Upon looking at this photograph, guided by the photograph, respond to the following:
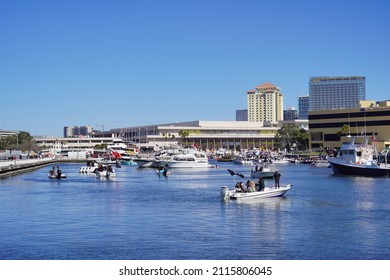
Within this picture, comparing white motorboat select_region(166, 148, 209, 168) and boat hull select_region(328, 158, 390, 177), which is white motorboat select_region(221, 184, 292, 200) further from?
white motorboat select_region(166, 148, 209, 168)

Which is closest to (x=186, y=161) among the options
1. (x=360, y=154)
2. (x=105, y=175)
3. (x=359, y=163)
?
(x=105, y=175)

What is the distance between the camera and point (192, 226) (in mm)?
33625

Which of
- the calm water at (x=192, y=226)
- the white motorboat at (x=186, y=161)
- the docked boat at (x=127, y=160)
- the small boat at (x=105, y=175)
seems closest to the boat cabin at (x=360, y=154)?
the calm water at (x=192, y=226)

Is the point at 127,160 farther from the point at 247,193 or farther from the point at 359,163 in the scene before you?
the point at 247,193

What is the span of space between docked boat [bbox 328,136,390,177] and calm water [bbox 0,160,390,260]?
80.0ft

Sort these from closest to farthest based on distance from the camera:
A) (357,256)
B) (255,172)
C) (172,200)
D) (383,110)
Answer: (357,256) → (172,200) → (255,172) → (383,110)

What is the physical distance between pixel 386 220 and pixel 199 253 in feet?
47.1

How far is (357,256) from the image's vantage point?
25781 mm

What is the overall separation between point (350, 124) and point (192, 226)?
13420 cm

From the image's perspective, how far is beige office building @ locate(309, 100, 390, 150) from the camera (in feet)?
508

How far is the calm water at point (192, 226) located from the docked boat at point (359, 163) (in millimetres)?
24372
